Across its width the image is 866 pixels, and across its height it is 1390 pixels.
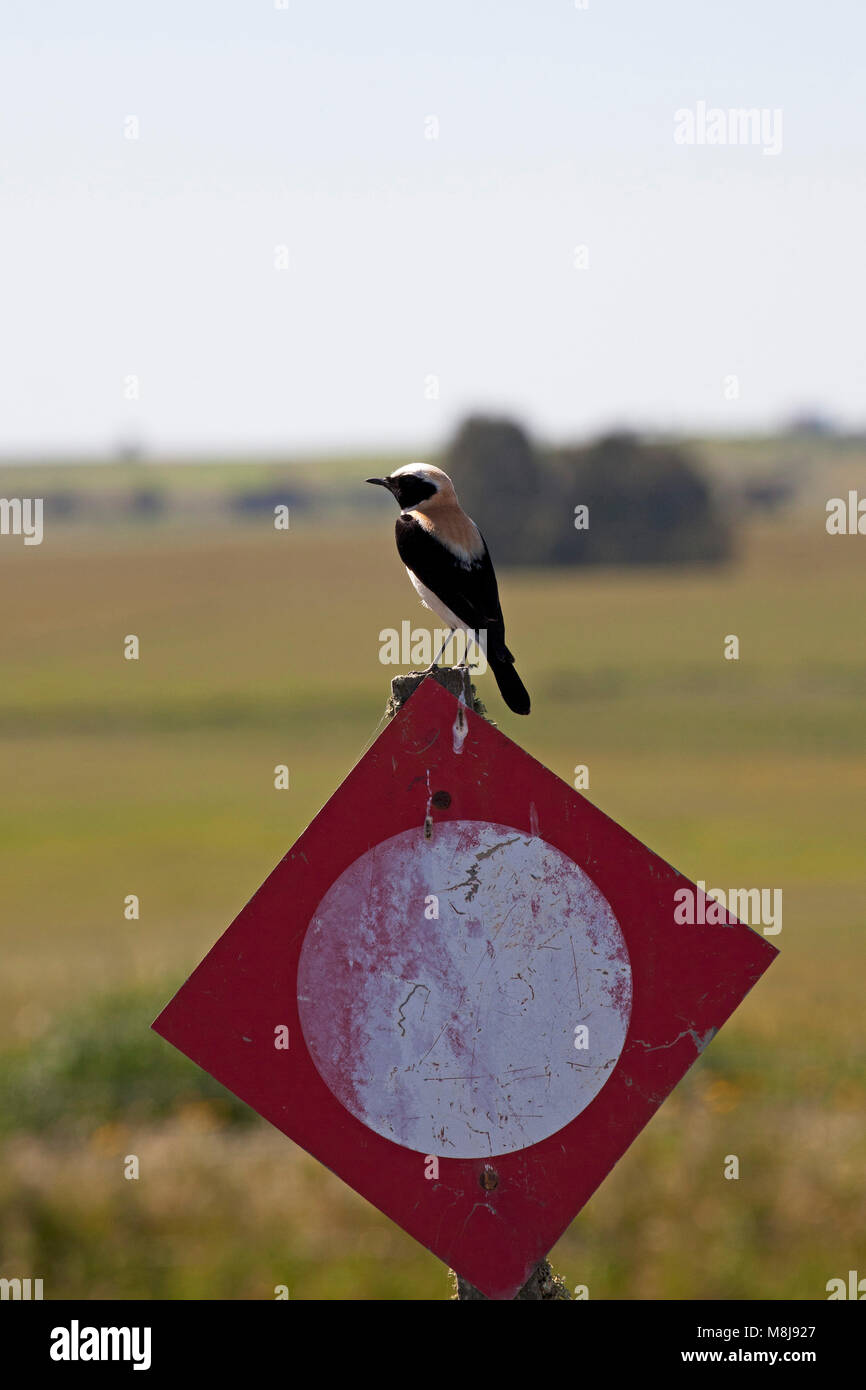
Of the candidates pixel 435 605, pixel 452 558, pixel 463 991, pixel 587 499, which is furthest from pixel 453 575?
pixel 587 499

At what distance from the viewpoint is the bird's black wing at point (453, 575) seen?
16.3ft

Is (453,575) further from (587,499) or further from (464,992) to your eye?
(587,499)

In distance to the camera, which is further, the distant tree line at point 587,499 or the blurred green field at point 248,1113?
the distant tree line at point 587,499

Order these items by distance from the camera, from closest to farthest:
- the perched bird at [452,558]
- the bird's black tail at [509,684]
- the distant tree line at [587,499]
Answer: the bird's black tail at [509,684], the perched bird at [452,558], the distant tree line at [587,499]

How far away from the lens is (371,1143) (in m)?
3.64

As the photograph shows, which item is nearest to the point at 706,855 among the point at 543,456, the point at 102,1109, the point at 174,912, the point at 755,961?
the point at 174,912

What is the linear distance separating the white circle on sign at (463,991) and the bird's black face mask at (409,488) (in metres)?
1.50

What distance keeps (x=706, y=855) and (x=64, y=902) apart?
14611 millimetres

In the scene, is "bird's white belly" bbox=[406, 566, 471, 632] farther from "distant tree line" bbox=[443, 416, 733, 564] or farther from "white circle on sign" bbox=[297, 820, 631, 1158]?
"distant tree line" bbox=[443, 416, 733, 564]

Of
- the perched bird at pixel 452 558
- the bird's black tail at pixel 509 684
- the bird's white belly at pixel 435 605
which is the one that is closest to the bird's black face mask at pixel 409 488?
the perched bird at pixel 452 558

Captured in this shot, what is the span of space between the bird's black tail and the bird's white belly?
0.22 metres

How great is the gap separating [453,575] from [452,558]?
0.06 m

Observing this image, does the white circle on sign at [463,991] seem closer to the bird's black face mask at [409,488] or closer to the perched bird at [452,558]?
the perched bird at [452,558]

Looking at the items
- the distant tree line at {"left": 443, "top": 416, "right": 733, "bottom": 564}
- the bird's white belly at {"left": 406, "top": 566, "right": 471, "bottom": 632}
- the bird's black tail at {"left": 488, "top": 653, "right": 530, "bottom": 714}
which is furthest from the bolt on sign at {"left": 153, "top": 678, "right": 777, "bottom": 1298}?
the distant tree line at {"left": 443, "top": 416, "right": 733, "bottom": 564}
